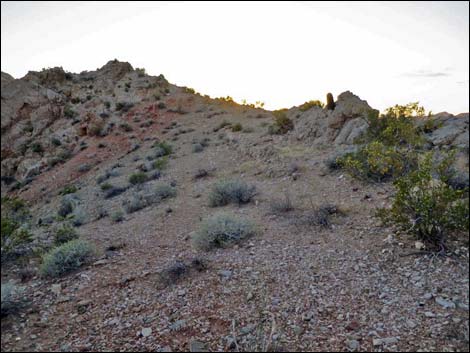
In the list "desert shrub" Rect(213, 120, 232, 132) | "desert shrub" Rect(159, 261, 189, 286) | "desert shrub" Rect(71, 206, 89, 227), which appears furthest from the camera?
"desert shrub" Rect(213, 120, 232, 132)

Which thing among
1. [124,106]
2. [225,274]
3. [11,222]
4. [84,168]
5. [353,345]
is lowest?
[353,345]

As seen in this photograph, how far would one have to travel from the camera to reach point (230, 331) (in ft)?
13.0

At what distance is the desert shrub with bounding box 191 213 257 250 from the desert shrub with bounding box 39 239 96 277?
1.78m

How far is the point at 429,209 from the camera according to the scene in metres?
5.02

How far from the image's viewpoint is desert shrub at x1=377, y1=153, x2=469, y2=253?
4.86 metres

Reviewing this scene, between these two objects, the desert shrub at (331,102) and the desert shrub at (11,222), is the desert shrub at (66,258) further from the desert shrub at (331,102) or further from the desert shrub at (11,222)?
the desert shrub at (331,102)

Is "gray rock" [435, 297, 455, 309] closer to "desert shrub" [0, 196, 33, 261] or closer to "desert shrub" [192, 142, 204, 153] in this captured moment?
"desert shrub" [0, 196, 33, 261]

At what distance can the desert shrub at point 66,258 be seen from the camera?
5372 mm

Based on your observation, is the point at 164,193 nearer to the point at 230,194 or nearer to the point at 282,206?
the point at 230,194

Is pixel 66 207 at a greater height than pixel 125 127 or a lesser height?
lesser

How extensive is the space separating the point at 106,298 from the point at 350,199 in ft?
17.1

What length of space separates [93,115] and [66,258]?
1940 cm

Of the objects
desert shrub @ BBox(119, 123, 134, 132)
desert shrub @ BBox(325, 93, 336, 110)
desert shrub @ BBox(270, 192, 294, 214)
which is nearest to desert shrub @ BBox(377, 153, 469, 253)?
desert shrub @ BBox(270, 192, 294, 214)

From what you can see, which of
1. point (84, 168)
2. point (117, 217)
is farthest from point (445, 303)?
point (84, 168)
